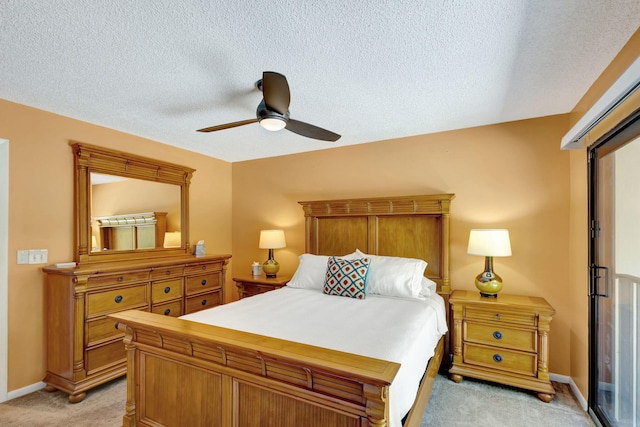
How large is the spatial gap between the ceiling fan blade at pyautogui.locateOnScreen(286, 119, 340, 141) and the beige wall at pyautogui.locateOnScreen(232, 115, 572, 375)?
139 centimetres

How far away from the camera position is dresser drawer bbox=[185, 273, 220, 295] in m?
3.57

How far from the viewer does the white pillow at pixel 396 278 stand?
2.81 metres

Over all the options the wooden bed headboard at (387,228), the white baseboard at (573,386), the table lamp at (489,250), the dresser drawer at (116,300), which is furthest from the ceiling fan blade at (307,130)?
the white baseboard at (573,386)

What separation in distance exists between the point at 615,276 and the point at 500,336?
989mm

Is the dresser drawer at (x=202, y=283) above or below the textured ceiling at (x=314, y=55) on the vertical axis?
below

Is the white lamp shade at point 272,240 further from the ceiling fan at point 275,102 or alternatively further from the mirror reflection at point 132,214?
the ceiling fan at point 275,102

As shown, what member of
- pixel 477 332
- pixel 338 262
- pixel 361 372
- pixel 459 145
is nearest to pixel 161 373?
pixel 361 372

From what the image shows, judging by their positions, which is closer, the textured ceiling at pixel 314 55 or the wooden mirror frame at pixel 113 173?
the textured ceiling at pixel 314 55

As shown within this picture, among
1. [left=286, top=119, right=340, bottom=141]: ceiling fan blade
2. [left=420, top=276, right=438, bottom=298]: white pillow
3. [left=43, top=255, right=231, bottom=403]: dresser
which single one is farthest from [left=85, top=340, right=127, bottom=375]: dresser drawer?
→ [left=420, top=276, right=438, bottom=298]: white pillow

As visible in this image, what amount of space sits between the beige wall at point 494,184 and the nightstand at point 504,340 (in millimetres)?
340

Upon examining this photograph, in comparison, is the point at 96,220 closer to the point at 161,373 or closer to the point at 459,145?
the point at 161,373

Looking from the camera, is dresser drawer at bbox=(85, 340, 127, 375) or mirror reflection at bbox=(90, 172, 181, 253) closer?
dresser drawer at bbox=(85, 340, 127, 375)

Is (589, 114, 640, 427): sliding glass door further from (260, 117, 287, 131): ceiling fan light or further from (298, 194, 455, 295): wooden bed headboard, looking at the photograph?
(260, 117, 287, 131): ceiling fan light

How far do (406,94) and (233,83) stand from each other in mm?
1298
